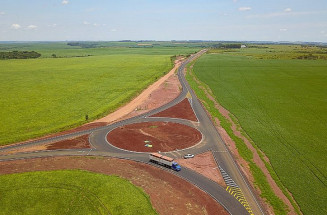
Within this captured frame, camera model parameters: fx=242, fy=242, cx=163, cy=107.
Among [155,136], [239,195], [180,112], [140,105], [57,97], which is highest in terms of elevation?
[57,97]

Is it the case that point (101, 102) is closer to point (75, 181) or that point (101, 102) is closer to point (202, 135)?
point (202, 135)

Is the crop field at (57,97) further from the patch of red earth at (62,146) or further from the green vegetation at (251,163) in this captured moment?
the green vegetation at (251,163)

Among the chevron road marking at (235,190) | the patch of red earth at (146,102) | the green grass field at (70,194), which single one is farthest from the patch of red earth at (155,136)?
the chevron road marking at (235,190)

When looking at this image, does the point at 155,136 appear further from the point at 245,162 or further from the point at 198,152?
the point at 245,162

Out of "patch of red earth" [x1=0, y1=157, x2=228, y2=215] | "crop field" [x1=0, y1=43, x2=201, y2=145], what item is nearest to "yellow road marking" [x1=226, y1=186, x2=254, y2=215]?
"patch of red earth" [x1=0, y1=157, x2=228, y2=215]

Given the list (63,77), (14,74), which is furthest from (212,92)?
(14,74)

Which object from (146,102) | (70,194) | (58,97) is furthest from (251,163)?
(58,97)
